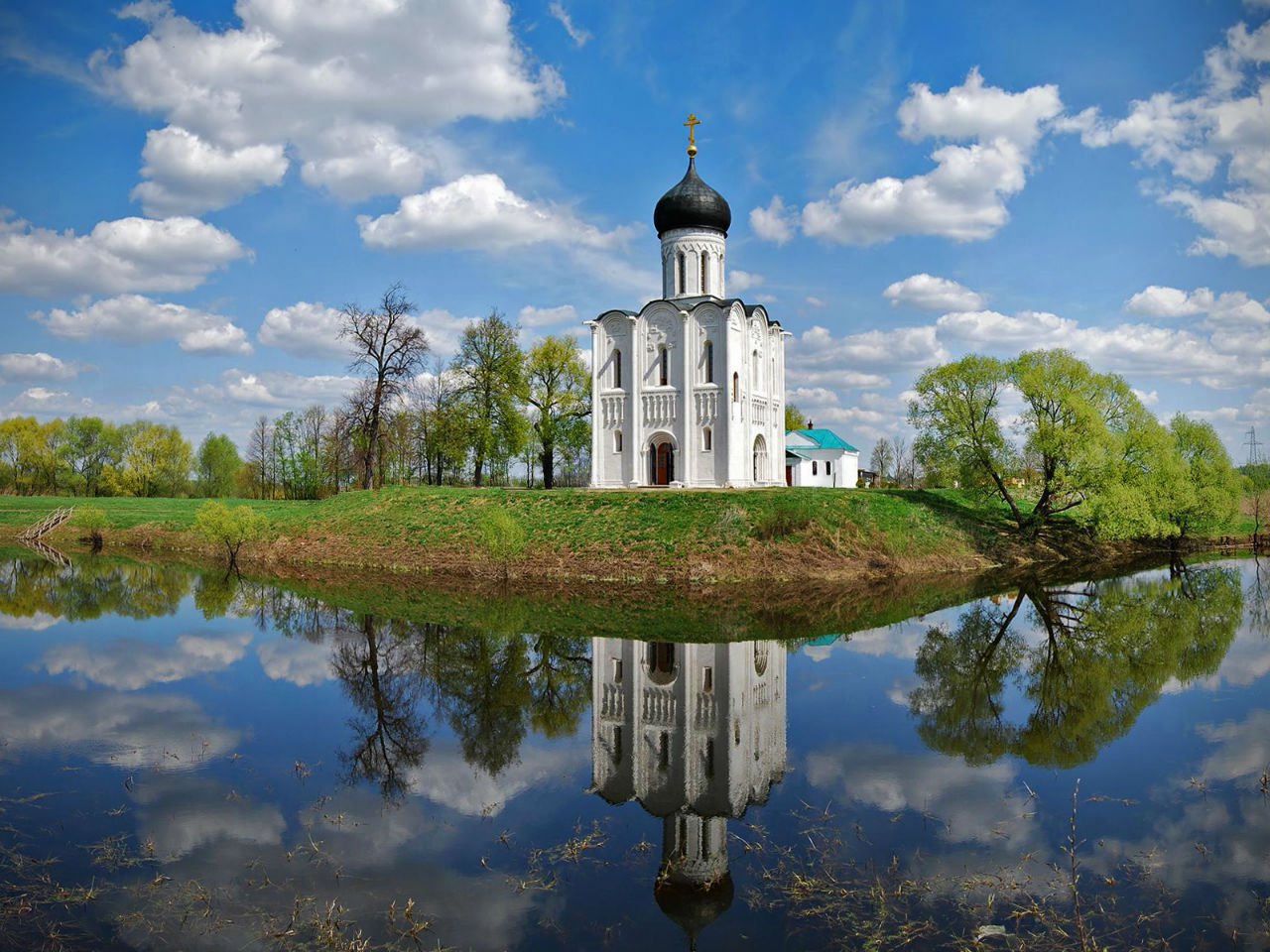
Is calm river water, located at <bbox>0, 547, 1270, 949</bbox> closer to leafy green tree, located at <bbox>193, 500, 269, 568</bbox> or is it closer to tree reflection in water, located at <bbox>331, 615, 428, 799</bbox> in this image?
tree reflection in water, located at <bbox>331, 615, 428, 799</bbox>

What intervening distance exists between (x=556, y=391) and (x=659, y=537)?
20.8 meters

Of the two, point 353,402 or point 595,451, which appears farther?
point 353,402

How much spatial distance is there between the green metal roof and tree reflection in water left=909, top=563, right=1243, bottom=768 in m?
33.7

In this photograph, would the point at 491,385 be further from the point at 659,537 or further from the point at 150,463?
the point at 150,463

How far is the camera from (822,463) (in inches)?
2307

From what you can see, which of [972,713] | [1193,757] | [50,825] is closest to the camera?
[50,825]

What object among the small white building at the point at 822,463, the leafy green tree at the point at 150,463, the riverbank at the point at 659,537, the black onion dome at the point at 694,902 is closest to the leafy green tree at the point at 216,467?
the leafy green tree at the point at 150,463

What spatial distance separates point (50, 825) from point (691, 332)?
31836 millimetres

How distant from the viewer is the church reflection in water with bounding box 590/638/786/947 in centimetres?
727

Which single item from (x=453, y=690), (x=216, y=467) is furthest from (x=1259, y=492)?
(x=216, y=467)

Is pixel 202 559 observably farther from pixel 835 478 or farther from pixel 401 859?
pixel 835 478

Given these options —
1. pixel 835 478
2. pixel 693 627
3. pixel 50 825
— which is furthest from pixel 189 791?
pixel 835 478

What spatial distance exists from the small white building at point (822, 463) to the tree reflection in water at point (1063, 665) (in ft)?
105

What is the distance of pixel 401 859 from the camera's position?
24.1ft
